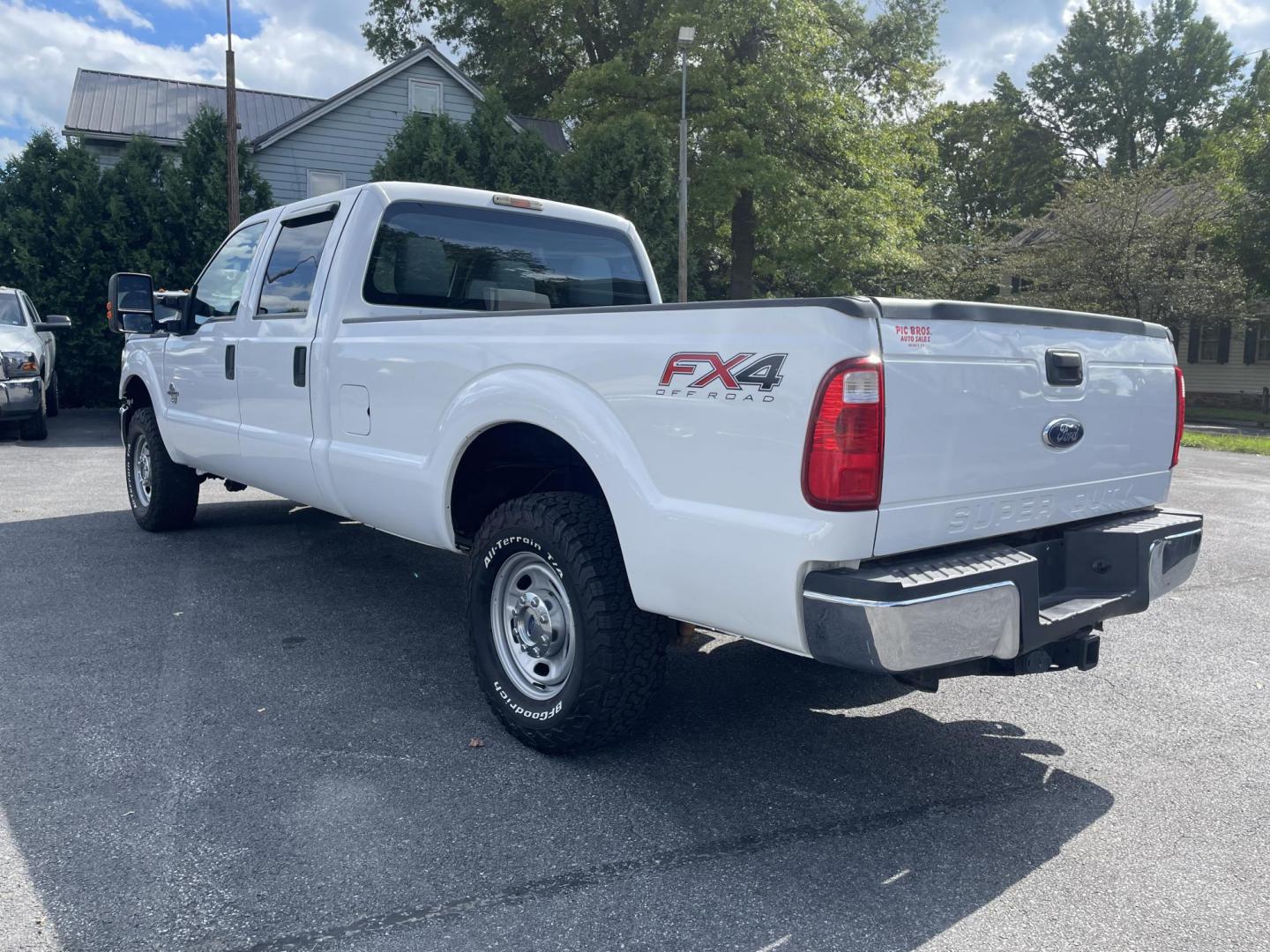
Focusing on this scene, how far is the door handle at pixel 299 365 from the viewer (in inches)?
189

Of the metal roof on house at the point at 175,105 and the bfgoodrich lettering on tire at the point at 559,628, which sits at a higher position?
the metal roof on house at the point at 175,105

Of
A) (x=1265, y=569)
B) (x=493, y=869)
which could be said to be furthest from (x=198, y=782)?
(x=1265, y=569)

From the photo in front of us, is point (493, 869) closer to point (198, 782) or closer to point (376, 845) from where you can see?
point (376, 845)

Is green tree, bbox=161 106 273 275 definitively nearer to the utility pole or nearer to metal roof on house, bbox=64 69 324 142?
the utility pole

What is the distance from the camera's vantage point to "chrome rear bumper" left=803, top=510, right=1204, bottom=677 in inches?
103

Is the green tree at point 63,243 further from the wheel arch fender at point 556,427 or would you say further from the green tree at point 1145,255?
the green tree at point 1145,255

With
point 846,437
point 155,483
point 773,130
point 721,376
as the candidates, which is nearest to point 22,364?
point 155,483

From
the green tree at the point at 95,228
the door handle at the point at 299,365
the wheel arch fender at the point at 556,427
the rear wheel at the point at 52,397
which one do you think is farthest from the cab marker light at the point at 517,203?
the green tree at the point at 95,228

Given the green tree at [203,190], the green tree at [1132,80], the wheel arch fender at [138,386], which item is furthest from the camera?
the green tree at [1132,80]

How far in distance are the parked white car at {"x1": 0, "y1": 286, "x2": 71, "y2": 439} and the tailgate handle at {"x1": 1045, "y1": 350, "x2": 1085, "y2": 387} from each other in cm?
1237

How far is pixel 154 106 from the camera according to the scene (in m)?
25.5

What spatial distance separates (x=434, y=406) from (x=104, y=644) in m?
2.07

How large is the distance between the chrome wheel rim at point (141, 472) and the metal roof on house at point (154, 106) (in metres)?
18.7

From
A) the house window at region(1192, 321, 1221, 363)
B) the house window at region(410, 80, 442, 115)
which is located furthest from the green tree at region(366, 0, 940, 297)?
the house window at region(1192, 321, 1221, 363)
